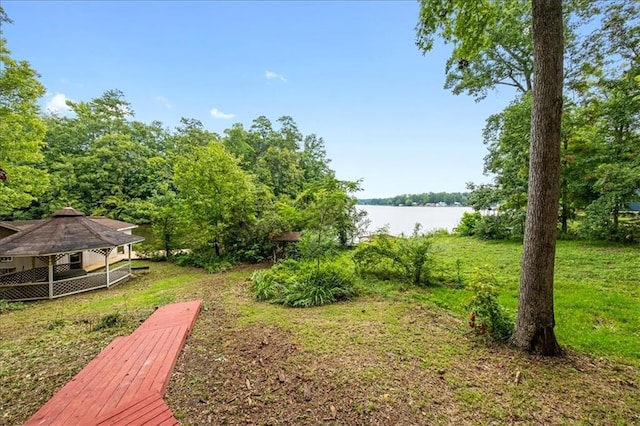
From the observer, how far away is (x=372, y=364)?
3250mm

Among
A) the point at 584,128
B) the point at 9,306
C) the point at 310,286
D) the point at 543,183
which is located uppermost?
the point at 584,128

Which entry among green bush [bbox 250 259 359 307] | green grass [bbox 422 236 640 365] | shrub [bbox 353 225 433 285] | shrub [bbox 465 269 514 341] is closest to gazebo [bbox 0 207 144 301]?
green bush [bbox 250 259 359 307]

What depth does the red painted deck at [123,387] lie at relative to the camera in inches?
91.0

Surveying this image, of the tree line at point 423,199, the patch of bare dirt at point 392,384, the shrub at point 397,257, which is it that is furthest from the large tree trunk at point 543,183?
the tree line at point 423,199

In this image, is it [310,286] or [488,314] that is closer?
[488,314]

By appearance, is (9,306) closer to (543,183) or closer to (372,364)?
(372,364)

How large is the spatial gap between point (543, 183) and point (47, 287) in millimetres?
14207

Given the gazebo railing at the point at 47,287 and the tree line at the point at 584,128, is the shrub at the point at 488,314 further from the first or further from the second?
the gazebo railing at the point at 47,287

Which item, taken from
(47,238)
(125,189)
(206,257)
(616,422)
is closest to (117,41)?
(47,238)

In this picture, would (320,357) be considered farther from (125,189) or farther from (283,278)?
(125,189)

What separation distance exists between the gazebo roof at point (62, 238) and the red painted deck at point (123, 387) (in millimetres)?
8099

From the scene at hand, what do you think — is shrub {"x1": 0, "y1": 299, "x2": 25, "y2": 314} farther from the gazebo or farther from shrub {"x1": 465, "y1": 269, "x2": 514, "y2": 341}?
shrub {"x1": 465, "y1": 269, "x2": 514, "y2": 341}

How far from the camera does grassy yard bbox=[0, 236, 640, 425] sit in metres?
2.46

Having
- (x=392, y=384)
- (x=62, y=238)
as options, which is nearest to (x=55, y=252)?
(x=62, y=238)
